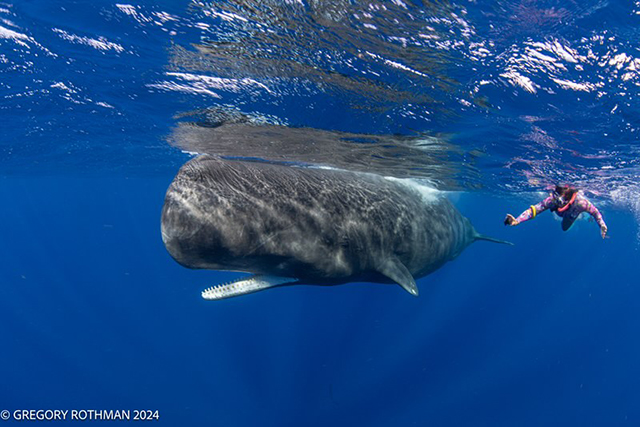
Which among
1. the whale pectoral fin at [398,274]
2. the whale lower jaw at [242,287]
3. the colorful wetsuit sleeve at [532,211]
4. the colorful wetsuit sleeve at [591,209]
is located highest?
the colorful wetsuit sleeve at [591,209]

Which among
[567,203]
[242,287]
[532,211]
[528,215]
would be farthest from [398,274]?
[567,203]

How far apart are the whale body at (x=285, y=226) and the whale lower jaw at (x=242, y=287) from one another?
0.04 feet

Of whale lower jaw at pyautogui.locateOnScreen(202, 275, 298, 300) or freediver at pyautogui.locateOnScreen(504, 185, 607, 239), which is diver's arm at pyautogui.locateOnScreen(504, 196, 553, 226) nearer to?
freediver at pyautogui.locateOnScreen(504, 185, 607, 239)

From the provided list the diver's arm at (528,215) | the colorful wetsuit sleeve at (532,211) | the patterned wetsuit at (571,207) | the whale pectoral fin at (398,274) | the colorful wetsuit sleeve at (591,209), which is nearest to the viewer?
the whale pectoral fin at (398,274)

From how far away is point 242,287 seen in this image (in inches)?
169

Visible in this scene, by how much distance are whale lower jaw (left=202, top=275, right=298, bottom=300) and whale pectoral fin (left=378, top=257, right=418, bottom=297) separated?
76.6 inches

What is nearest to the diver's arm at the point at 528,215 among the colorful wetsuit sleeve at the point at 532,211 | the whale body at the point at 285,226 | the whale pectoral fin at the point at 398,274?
the colorful wetsuit sleeve at the point at 532,211

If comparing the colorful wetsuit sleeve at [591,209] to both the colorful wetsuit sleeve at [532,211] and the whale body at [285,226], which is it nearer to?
the colorful wetsuit sleeve at [532,211]

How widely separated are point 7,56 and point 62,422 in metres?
32.1

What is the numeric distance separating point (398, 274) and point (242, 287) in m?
2.73

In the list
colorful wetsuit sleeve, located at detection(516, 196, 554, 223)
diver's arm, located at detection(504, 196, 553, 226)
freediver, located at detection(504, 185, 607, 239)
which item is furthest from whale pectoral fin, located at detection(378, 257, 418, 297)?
freediver, located at detection(504, 185, 607, 239)

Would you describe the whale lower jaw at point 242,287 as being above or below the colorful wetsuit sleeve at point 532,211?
below

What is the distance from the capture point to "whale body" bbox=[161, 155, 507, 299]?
3500 mm

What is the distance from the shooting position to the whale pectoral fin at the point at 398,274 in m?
5.72
